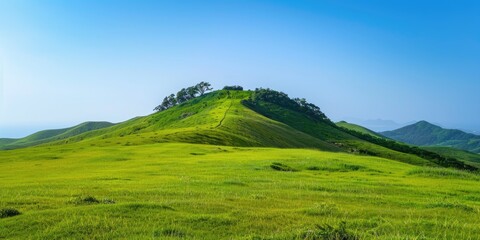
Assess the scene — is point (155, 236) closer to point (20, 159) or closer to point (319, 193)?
point (319, 193)

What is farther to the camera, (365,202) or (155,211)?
(365,202)

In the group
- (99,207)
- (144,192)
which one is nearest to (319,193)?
(144,192)

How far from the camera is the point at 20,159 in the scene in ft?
193

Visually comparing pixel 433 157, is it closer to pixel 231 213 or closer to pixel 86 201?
pixel 231 213

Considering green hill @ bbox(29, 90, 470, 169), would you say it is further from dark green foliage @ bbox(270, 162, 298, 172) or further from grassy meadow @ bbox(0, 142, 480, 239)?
grassy meadow @ bbox(0, 142, 480, 239)

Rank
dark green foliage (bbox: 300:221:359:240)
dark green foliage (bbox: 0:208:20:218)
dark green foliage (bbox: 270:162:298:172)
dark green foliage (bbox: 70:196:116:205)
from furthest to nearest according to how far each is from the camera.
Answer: dark green foliage (bbox: 270:162:298:172) → dark green foliage (bbox: 70:196:116:205) → dark green foliage (bbox: 0:208:20:218) → dark green foliage (bbox: 300:221:359:240)

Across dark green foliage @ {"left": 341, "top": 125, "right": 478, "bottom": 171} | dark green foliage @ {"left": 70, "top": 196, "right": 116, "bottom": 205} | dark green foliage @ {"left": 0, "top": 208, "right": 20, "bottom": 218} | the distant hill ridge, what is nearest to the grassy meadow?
dark green foliage @ {"left": 70, "top": 196, "right": 116, "bottom": 205}

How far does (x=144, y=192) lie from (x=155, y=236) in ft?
33.3

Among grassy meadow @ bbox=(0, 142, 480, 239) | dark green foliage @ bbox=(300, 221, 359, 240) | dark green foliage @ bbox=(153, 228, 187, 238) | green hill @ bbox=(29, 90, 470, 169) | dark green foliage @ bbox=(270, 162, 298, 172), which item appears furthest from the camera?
green hill @ bbox=(29, 90, 470, 169)

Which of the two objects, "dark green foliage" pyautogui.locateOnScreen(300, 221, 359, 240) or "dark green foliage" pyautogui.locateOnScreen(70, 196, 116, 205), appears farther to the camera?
"dark green foliage" pyautogui.locateOnScreen(70, 196, 116, 205)

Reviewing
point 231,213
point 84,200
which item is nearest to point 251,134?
point 84,200

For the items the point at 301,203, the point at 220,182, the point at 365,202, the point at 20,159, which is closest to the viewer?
the point at 301,203

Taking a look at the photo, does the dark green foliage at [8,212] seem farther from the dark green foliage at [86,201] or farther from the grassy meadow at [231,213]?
the dark green foliage at [86,201]

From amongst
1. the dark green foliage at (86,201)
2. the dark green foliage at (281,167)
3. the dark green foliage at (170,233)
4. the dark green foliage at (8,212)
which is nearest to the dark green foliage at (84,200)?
the dark green foliage at (86,201)
